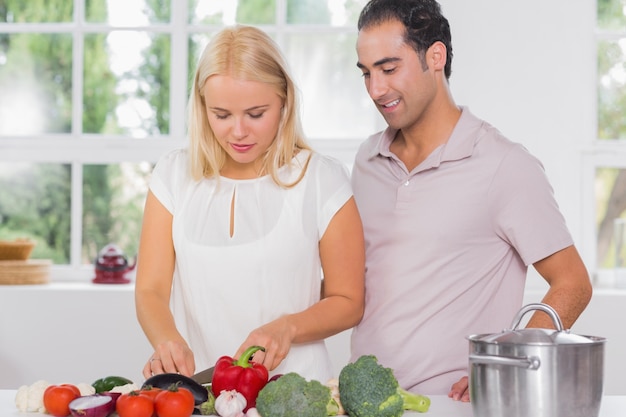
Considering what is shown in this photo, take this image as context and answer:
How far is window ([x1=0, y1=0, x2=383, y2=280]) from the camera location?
14.5ft

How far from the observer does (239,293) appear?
7.44 ft

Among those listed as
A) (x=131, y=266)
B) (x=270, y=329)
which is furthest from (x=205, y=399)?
(x=131, y=266)

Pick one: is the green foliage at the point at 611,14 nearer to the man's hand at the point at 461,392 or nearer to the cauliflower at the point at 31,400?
the man's hand at the point at 461,392

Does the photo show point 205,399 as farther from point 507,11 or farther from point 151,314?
point 507,11

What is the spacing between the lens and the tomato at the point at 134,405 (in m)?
1.70

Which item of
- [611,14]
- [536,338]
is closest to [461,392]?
[536,338]

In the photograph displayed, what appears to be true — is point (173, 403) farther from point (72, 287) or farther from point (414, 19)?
point (72, 287)

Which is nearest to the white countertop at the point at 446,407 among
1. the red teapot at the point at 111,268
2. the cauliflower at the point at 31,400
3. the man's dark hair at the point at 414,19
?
the cauliflower at the point at 31,400

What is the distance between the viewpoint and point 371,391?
173 cm

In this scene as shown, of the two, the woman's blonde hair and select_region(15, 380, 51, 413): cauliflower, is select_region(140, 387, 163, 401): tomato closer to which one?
select_region(15, 380, 51, 413): cauliflower

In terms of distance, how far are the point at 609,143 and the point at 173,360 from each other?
2.83 metres

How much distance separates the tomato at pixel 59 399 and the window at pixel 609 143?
2.99 meters

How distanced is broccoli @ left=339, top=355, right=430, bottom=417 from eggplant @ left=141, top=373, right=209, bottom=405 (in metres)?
0.27

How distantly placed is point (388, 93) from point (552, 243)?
545 mm
